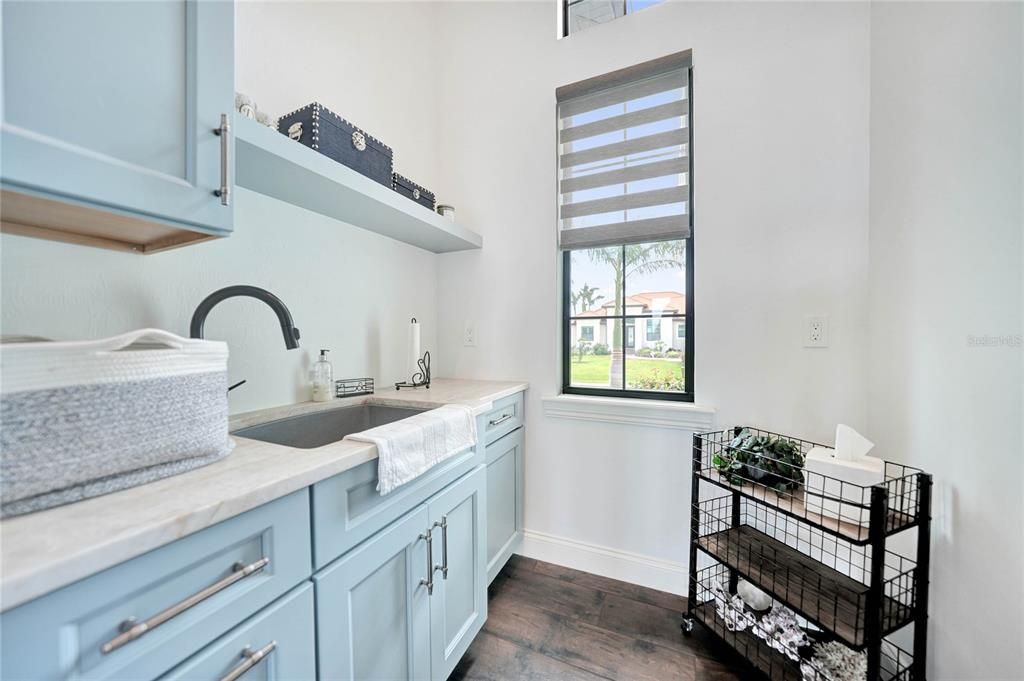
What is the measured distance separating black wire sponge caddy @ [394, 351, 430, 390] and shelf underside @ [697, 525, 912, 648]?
4.49 feet

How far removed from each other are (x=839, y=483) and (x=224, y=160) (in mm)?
1790

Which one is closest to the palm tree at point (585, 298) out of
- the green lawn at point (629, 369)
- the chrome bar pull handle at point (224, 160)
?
the green lawn at point (629, 369)

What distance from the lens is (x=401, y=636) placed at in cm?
96

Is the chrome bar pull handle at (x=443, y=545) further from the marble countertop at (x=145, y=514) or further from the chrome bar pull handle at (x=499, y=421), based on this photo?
the chrome bar pull handle at (x=499, y=421)

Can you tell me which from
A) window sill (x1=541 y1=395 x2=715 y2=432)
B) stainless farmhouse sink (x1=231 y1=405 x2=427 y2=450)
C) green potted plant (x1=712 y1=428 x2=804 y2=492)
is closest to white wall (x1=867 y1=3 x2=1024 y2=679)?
green potted plant (x1=712 y1=428 x2=804 y2=492)

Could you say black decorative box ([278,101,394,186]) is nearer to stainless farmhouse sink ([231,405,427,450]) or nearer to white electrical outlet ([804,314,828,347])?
stainless farmhouse sink ([231,405,427,450])

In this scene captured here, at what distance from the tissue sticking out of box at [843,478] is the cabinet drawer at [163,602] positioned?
1372 mm

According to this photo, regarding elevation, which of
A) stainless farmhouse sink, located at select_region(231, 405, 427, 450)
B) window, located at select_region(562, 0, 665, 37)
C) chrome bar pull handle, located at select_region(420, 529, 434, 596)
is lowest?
chrome bar pull handle, located at select_region(420, 529, 434, 596)

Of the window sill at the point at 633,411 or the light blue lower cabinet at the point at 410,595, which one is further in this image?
the window sill at the point at 633,411

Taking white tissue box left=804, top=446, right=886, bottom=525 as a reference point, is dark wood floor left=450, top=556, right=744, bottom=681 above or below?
below

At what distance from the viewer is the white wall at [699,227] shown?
1446 mm

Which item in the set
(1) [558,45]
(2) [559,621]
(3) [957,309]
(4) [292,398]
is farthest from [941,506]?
(1) [558,45]

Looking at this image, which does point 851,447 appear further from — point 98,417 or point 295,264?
point 295,264

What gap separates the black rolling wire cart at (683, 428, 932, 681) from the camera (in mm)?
1002
